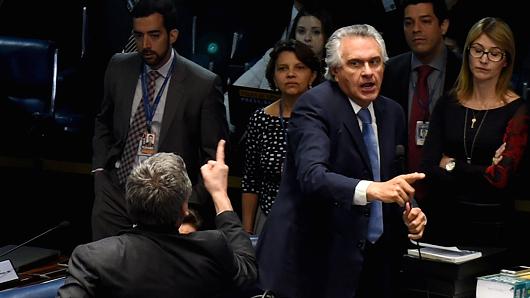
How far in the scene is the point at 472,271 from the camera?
4.41 metres

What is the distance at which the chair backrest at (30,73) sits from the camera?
743 cm

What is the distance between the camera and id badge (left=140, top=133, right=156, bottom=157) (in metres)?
5.32

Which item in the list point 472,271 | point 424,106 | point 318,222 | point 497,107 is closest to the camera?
point 318,222

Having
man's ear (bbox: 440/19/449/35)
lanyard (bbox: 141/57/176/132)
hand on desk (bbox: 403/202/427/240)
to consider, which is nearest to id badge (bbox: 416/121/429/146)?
A: man's ear (bbox: 440/19/449/35)

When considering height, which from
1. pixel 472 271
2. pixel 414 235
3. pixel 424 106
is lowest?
pixel 472 271

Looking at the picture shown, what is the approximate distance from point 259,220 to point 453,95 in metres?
1.33

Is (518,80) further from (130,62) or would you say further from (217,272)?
(217,272)

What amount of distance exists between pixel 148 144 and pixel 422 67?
1476mm

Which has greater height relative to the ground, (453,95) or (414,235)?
(453,95)

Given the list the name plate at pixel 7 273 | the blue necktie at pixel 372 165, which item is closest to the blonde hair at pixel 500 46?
the blue necktie at pixel 372 165

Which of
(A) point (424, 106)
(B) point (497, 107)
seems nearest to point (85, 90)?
(A) point (424, 106)

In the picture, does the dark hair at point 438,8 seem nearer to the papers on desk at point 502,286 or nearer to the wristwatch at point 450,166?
the wristwatch at point 450,166

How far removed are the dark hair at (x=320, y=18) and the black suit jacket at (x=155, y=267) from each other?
9.25 feet

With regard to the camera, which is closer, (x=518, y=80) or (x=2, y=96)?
(x=518, y=80)
